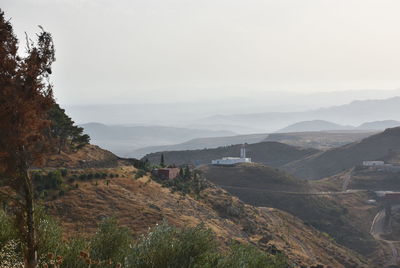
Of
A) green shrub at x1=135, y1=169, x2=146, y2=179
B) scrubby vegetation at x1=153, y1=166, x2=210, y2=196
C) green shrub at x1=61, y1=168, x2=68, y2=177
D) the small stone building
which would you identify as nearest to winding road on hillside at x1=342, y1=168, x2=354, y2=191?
Answer: scrubby vegetation at x1=153, y1=166, x2=210, y2=196

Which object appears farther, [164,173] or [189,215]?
[164,173]

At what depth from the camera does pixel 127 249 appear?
76.9 ft

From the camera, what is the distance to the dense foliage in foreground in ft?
65.9

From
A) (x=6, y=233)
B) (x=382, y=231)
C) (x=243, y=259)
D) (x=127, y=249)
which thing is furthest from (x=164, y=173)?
(x=382, y=231)

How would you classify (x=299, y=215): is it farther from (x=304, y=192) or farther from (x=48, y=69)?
(x=48, y=69)

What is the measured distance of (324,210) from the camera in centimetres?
12250

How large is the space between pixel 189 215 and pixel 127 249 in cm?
3960

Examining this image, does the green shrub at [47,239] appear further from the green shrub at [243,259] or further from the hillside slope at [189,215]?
the hillside slope at [189,215]

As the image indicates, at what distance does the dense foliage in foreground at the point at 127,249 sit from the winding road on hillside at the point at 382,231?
83871 millimetres

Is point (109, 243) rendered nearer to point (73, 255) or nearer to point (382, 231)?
point (73, 255)

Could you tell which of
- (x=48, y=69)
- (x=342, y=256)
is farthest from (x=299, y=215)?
(x=48, y=69)

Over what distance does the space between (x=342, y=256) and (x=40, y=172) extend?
59.4 m

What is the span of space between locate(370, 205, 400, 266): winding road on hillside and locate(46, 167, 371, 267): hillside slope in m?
14.3

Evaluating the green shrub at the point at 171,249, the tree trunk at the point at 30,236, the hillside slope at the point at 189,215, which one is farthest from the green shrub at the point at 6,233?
the hillside slope at the point at 189,215
